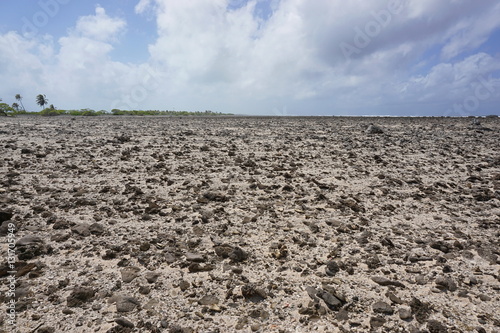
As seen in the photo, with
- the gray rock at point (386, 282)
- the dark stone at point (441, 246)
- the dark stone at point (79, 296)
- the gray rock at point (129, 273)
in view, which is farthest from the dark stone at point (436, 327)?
the dark stone at point (79, 296)

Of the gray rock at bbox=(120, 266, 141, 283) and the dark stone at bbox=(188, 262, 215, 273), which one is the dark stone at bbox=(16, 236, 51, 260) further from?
the dark stone at bbox=(188, 262, 215, 273)

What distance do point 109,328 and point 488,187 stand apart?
354 inches

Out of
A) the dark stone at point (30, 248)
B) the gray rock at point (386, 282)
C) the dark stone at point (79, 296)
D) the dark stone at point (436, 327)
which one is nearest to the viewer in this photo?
the dark stone at point (436, 327)

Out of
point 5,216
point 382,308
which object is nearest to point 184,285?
point 382,308

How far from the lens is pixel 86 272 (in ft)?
12.1

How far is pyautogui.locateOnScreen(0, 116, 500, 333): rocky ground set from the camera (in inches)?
119

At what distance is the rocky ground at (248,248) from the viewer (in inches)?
119

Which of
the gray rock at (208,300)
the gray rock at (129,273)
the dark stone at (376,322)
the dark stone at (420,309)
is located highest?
the gray rock at (129,273)

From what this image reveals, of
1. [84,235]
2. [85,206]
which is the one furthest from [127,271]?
[85,206]

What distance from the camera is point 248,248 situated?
4.43m

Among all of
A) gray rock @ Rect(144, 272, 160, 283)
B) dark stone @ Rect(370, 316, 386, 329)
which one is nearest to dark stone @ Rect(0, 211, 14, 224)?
gray rock @ Rect(144, 272, 160, 283)

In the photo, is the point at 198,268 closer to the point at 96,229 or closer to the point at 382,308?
the point at 96,229

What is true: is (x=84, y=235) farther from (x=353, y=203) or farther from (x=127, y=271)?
(x=353, y=203)

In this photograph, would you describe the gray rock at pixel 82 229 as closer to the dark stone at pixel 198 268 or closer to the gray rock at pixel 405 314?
the dark stone at pixel 198 268
